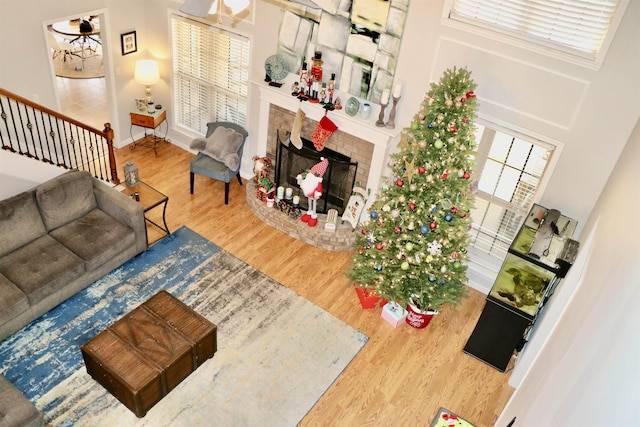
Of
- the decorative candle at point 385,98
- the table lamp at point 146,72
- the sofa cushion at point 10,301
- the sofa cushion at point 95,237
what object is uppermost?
the decorative candle at point 385,98

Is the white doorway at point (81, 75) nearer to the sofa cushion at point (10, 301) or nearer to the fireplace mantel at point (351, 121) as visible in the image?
the fireplace mantel at point (351, 121)

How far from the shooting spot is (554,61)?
15.5 ft

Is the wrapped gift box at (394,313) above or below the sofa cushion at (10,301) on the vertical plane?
below

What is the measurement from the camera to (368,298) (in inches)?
225

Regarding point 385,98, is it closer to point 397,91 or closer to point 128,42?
point 397,91

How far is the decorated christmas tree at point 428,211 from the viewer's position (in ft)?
15.4

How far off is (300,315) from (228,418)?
1415mm

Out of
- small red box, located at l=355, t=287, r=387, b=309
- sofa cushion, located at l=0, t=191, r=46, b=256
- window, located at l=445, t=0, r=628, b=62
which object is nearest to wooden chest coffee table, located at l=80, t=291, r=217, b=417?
sofa cushion, located at l=0, t=191, r=46, b=256

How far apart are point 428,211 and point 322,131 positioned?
6.22 ft

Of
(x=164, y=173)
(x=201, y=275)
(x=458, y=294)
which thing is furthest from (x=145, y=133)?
(x=458, y=294)

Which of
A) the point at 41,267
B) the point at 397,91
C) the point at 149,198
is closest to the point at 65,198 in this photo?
the point at 41,267

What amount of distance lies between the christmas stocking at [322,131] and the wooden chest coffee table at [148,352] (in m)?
2.62

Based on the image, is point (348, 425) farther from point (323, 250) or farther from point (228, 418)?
point (323, 250)

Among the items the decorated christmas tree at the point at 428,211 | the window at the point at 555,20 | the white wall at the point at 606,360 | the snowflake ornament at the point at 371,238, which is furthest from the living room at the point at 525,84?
the white wall at the point at 606,360
